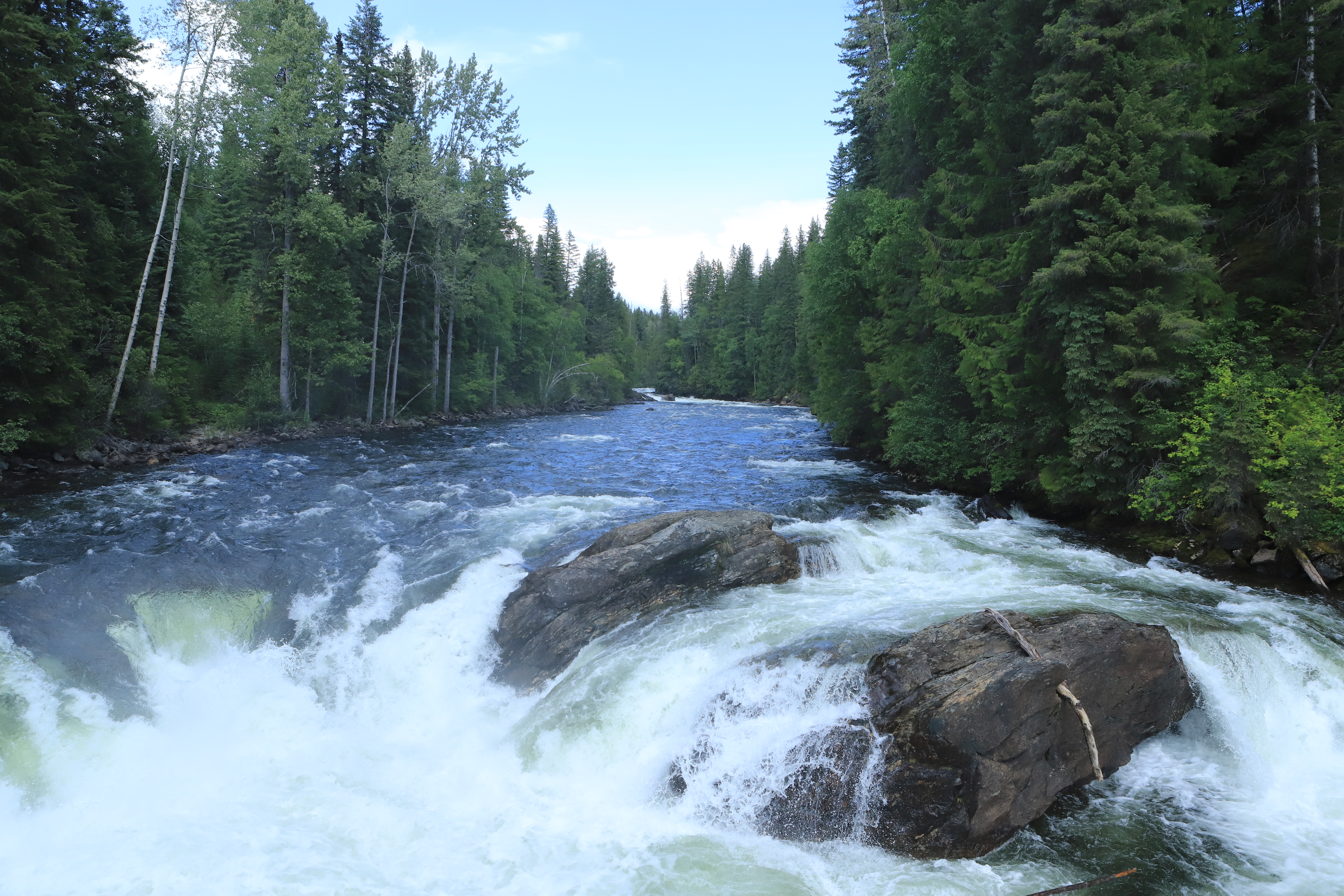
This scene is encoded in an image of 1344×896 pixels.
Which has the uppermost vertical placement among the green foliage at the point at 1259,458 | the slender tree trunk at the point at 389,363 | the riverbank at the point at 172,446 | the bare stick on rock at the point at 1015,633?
the slender tree trunk at the point at 389,363

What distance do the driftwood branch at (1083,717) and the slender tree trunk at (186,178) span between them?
24.9 metres

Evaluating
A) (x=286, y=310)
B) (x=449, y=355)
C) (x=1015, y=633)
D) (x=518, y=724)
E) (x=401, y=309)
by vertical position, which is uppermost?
(x=401, y=309)

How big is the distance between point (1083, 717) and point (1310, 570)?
6.22m

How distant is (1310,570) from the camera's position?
9695mm

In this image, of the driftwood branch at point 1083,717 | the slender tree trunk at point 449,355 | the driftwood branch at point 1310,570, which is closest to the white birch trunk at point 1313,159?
the driftwood branch at point 1310,570

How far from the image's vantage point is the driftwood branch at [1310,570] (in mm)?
9523

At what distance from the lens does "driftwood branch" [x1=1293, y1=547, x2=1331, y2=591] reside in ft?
31.2

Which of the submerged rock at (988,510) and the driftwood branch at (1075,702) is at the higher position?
the submerged rock at (988,510)

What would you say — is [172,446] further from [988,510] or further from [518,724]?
[988,510]

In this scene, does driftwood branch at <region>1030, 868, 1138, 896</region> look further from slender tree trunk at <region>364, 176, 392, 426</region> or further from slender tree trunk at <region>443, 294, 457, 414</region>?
slender tree trunk at <region>443, 294, 457, 414</region>

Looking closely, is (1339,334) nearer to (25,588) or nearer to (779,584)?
(779,584)

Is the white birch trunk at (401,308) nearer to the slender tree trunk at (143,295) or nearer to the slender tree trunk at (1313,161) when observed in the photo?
the slender tree trunk at (143,295)

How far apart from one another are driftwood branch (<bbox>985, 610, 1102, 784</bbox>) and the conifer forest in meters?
5.82

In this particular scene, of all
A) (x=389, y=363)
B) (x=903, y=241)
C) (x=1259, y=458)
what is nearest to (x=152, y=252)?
(x=389, y=363)
